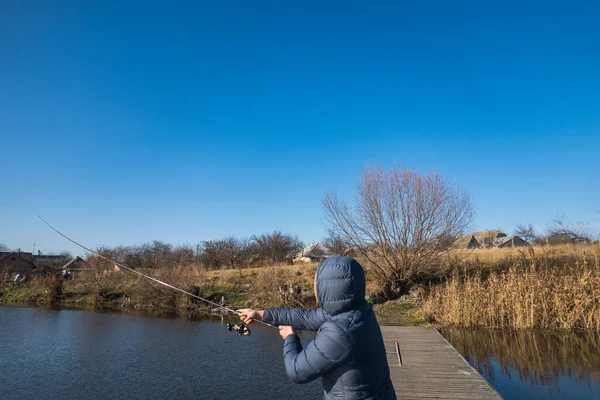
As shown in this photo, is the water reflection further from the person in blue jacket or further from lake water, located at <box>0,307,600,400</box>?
the person in blue jacket

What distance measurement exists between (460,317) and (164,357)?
7.98 meters

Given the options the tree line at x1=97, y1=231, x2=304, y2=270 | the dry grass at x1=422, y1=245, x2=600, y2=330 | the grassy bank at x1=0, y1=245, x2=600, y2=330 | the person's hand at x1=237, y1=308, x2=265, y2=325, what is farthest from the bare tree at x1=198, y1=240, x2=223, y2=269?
A: the person's hand at x1=237, y1=308, x2=265, y2=325

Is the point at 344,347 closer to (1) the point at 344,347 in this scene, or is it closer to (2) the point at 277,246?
(1) the point at 344,347

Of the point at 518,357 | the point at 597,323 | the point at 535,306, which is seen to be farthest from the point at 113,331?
the point at 597,323

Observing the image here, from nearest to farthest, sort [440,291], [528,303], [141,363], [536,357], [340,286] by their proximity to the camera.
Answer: [340,286]
[536,357]
[141,363]
[528,303]
[440,291]

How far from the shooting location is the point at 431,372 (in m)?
6.41

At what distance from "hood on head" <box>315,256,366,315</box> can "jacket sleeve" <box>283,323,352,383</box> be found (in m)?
0.11

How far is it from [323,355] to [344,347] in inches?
4.5

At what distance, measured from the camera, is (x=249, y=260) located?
37531mm

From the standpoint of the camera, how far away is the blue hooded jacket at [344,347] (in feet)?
6.40

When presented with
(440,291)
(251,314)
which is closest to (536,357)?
(440,291)

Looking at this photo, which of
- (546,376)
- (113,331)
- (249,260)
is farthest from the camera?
(249,260)

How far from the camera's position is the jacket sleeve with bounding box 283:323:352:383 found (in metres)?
1.93

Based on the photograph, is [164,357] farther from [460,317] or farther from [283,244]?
[283,244]
